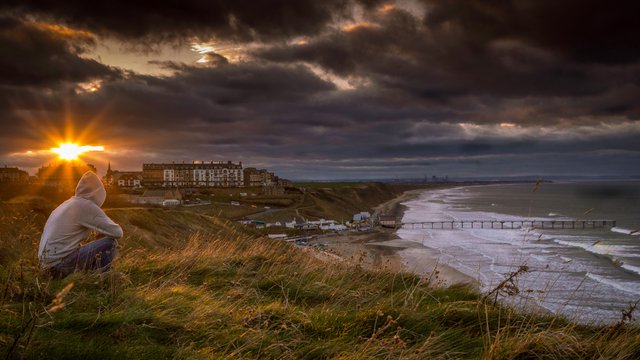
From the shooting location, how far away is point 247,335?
4289 mm

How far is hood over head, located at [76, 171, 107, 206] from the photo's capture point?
656cm

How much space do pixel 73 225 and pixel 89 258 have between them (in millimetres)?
506

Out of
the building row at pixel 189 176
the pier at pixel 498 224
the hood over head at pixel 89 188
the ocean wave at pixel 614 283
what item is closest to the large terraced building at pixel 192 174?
the building row at pixel 189 176

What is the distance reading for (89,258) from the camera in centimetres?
635

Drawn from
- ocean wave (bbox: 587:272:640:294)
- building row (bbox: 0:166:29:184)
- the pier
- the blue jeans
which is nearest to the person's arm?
the blue jeans

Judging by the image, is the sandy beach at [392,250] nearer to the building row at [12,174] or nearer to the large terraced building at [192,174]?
the building row at [12,174]

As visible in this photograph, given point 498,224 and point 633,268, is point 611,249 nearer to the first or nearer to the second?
point 633,268

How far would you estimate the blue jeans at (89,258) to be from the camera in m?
6.10

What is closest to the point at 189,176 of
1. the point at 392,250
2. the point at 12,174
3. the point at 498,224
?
the point at 12,174

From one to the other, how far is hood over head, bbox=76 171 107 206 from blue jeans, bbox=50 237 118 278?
63 centimetres

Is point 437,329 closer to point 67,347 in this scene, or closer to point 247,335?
point 247,335

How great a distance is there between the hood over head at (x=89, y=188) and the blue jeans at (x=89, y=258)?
0.63m

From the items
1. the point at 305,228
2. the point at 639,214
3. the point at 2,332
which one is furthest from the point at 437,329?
the point at 639,214

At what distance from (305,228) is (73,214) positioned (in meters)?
68.4
